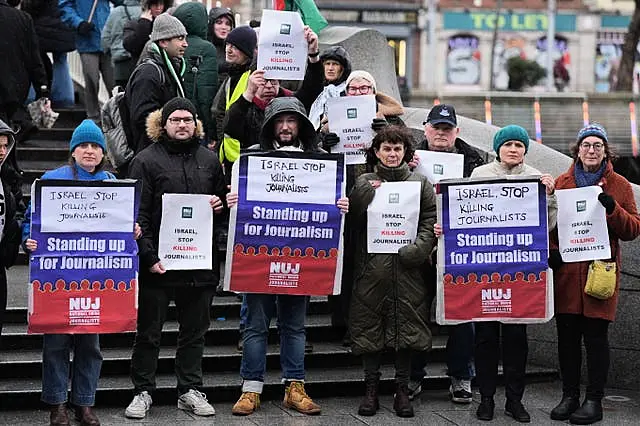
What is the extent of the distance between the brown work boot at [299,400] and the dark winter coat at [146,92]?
6.67 feet

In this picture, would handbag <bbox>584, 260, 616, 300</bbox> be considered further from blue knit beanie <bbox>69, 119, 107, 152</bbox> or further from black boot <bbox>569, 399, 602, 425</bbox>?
blue knit beanie <bbox>69, 119, 107, 152</bbox>

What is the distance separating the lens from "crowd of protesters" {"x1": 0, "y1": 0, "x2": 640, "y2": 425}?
26.8 feet

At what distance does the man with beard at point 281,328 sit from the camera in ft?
28.0

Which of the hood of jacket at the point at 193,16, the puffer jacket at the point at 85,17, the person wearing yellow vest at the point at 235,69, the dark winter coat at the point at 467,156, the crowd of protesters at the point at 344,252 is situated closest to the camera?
the crowd of protesters at the point at 344,252

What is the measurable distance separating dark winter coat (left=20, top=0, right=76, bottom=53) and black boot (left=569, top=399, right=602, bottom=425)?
7.18 meters

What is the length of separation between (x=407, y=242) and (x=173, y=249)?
1.54 meters

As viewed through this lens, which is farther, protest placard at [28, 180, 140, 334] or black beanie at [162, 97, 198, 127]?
black beanie at [162, 97, 198, 127]

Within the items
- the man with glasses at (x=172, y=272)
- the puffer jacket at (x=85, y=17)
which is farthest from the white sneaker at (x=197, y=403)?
the puffer jacket at (x=85, y=17)

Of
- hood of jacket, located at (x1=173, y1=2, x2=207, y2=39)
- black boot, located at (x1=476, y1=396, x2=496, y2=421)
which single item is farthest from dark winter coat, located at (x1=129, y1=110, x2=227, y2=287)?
hood of jacket, located at (x1=173, y1=2, x2=207, y2=39)

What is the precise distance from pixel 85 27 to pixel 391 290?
6.24m

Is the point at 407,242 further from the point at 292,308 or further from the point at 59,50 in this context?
the point at 59,50

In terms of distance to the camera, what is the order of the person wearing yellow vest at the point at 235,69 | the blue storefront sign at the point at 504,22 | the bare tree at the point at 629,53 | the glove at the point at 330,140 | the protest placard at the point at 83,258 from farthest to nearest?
the blue storefront sign at the point at 504,22, the bare tree at the point at 629,53, the person wearing yellow vest at the point at 235,69, the glove at the point at 330,140, the protest placard at the point at 83,258

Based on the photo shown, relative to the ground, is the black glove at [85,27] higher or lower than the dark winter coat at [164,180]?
higher

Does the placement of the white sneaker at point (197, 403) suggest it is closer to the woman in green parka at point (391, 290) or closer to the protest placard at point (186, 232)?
the protest placard at point (186, 232)
